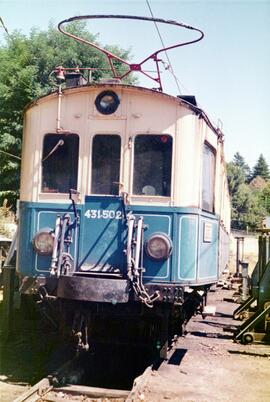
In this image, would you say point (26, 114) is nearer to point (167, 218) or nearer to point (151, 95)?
point (151, 95)

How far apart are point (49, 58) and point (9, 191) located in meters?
5.74

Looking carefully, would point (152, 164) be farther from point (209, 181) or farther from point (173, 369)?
point (173, 369)

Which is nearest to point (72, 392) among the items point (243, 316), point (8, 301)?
point (8, 301)

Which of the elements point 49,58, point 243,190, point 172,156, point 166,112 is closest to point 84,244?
point 172,156

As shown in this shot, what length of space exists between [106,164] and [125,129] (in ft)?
1.57

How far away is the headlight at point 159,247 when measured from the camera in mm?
5453

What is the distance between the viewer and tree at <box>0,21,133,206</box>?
18.1 metres

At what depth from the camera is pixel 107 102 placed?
19.4 feet

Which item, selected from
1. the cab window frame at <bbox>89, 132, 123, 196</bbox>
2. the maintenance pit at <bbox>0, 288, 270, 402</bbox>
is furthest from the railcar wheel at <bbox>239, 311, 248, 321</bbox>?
the cab window frame at <bbox>89, 132, 123, 196</bbox>

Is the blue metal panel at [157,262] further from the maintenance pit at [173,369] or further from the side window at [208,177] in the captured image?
the maintenance pit at [173,369]

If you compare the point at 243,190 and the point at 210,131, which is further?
the point at 243,190

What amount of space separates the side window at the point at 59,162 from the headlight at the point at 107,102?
0.47 m

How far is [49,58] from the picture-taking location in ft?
64.0

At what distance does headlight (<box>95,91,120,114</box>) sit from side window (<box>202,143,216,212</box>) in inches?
49.9
